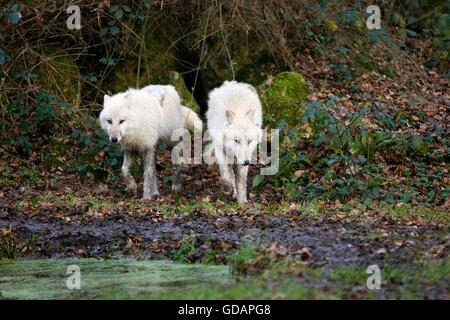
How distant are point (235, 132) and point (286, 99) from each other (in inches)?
112

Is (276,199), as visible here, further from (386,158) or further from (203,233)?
(203,233)

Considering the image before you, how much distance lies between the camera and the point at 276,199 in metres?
9.29

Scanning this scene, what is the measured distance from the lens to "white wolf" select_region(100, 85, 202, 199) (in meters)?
9.20

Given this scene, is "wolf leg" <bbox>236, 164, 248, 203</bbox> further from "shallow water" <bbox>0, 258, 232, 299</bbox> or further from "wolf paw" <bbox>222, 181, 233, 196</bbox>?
"shallow water" <bbox>0, 258, 232, 299</bbox>

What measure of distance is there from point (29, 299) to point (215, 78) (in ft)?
30.0

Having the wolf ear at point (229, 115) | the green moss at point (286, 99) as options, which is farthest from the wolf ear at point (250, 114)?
the green moss at point (286, 99)

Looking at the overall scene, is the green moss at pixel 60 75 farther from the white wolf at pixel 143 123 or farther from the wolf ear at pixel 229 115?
the wolf ear at pixel 229 115

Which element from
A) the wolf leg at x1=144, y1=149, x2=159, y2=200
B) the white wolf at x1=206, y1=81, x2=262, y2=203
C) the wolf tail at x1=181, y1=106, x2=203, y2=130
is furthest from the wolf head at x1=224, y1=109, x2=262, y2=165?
the wolf tail at x1=181, y1=106, x2=203, y2=130

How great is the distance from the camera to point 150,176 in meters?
9.70

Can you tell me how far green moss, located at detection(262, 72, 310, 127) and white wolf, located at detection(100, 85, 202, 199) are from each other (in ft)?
5.76

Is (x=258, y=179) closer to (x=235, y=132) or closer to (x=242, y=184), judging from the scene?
(x=242, y=184)

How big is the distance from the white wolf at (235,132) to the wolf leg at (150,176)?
3.61 feet

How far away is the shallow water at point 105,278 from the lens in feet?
15.4
